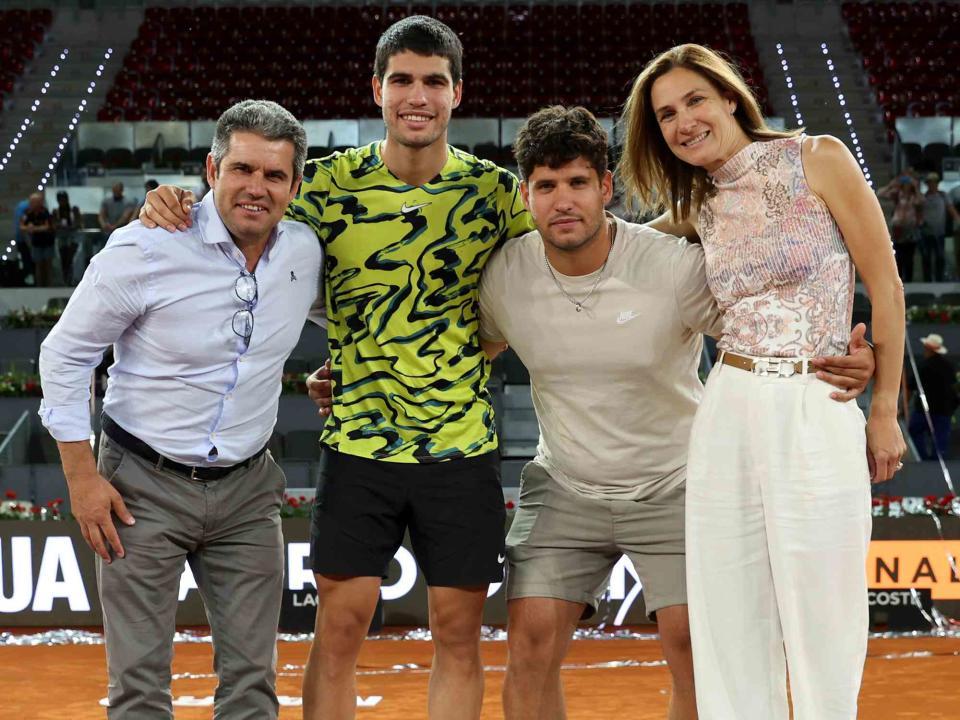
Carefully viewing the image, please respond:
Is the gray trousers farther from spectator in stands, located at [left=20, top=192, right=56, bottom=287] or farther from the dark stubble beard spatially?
spectator in stands, located at [left=20, top=192, right=56, bottom=287]

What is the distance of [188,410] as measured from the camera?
3402mm

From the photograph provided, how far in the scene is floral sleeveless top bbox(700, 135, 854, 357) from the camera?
10.8 ft

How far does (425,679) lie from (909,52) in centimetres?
1614

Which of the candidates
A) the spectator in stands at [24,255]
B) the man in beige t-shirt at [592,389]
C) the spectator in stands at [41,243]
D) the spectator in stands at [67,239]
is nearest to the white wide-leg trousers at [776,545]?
the man in beige t-shirt at [592,389]

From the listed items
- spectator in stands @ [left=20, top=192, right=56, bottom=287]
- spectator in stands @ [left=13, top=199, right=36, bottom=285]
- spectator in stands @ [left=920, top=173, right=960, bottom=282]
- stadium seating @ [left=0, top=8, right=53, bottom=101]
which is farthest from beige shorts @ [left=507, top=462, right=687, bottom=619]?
stadium seating @ [left=0, top=8, right=53, bottom=101]

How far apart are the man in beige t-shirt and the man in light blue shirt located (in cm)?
69

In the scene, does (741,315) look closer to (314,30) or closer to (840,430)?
(840,430)

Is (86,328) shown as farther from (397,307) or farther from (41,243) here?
(41,243)

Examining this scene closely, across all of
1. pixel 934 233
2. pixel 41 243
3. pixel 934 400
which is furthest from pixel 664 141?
pixel 41 243

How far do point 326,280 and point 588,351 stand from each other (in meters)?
0.79

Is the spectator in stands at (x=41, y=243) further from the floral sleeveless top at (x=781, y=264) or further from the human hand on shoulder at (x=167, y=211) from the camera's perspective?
the floral sleeveless top at (x=781, y=264)

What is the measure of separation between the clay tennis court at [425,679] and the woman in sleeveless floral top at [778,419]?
2317mm

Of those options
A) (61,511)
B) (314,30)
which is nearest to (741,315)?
(61,511)

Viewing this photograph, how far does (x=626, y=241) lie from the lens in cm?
377
